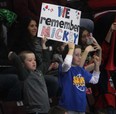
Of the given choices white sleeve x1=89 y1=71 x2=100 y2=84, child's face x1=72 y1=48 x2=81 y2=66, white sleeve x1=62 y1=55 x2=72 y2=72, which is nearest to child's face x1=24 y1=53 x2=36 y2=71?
white sleeve x1=62 y1=55 x2=72 y2=72

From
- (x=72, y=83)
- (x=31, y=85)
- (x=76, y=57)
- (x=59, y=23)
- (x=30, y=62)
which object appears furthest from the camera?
(x=59, y=23)

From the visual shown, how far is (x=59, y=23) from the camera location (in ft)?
25.5

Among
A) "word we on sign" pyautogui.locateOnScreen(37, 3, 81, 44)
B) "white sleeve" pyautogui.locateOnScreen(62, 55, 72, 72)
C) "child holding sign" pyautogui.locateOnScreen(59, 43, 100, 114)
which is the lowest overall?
"child holding sign" pyautogui.locateOnScreen(59, 43, 100, 114)

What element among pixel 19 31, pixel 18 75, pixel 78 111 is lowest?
pixel 78 111

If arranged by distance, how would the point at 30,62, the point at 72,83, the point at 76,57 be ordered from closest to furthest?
the point at 30,62 → the point at 72,83 → the point at 76,57

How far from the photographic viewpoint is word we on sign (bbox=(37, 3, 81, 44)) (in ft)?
25.1

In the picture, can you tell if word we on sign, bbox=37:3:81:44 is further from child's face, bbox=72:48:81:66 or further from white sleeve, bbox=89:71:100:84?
white sleeve, bbox=89:71:100:84

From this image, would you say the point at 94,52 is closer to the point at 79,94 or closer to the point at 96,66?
the point at 96,66

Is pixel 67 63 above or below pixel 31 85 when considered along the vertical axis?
above

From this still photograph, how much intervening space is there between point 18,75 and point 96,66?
1.31 m

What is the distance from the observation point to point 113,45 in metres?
8.38

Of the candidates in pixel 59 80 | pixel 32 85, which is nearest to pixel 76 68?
pixel 59 80

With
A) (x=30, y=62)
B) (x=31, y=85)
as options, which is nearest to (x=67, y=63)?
(x=30, y=62)

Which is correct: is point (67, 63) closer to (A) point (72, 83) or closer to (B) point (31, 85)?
(A) point (72, 83)
